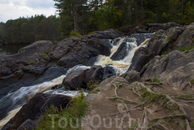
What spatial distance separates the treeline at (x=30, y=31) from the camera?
56469 mm

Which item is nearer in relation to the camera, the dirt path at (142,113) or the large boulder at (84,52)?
the dirt path at (142,113)

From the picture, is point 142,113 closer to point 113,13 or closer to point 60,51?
point 60,51

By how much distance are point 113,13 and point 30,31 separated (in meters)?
46.1

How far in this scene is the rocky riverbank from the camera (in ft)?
13.3

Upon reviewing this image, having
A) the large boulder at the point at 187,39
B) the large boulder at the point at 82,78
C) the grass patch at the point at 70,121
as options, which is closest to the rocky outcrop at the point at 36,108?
the grass patch at the point at 70,121

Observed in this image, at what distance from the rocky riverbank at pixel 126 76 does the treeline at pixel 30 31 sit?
38614 mm

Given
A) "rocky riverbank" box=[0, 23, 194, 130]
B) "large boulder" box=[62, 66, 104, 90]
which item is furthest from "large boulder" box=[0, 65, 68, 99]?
"large boulder" box=[62, 66, 104, 90]

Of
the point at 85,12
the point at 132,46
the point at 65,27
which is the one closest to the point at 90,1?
the point at 85,12

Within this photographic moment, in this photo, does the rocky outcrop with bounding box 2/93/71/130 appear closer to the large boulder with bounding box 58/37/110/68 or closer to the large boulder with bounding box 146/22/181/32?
the large boulder with bounding box 58/37/110/68

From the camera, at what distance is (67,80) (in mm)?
10961

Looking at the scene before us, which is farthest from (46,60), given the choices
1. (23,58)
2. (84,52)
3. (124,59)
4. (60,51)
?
(124,59)

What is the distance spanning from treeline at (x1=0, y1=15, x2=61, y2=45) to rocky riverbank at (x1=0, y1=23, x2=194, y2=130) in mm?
38614

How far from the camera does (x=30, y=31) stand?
59.0 m

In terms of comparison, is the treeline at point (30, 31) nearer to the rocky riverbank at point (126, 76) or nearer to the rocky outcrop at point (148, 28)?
the rocky outcrop at point (148, 28)
